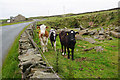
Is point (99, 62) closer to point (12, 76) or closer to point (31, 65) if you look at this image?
point (31, 65)

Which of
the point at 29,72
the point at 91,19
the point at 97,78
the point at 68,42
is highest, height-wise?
the point at 91,19

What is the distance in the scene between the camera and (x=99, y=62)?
23.3 feet

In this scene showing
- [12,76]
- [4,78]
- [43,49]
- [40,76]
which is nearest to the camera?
[40,76]

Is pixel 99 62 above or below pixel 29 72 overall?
below

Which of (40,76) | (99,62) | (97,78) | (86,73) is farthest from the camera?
(99,62)

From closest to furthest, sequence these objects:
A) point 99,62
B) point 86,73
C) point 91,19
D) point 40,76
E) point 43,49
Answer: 1. point 40,76
2. point 86,73
3. point 99,62
4. point 43,49
5. point 91,19

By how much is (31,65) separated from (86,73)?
3.41 metres

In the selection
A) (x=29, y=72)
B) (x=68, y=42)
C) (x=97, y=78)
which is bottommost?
(x=97, y=78)

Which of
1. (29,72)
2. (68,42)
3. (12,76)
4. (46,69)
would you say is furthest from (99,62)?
(12,76)

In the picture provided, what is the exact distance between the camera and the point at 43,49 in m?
9.11

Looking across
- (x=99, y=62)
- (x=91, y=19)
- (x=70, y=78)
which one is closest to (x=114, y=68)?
(x=99, y=62)

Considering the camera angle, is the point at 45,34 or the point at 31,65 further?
the point at 45,34

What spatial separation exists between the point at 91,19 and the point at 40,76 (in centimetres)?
3047

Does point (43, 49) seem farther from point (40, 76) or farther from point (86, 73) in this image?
point (40, 76)
